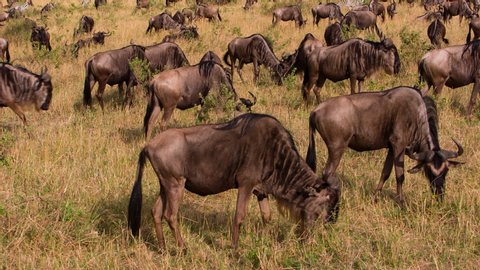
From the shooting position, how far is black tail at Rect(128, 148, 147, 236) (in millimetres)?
4145

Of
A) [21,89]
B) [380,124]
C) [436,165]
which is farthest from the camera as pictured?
[21,89]

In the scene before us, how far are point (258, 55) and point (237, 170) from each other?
7.86 m

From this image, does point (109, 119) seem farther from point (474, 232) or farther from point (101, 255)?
point (474, 232)

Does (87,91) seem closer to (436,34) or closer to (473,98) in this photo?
(473,98)

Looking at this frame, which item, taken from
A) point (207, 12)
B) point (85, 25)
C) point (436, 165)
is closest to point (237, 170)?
point (436, 165)

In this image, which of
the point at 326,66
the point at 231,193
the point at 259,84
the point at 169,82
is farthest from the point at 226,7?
the point at 231,193

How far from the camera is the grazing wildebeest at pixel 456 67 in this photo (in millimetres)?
7996

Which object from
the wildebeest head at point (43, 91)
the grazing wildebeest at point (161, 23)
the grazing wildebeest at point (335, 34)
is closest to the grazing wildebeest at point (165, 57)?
the wildebeest head at point (43, 91)

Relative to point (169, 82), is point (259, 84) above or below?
below

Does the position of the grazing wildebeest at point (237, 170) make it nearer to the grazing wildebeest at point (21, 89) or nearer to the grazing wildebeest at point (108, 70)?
the grazing wildebeest at point (21, 89)

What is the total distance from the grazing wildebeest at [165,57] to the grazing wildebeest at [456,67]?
477cm

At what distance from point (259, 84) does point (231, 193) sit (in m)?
6.00

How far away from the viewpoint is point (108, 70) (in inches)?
373

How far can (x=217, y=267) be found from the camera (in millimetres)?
3824
